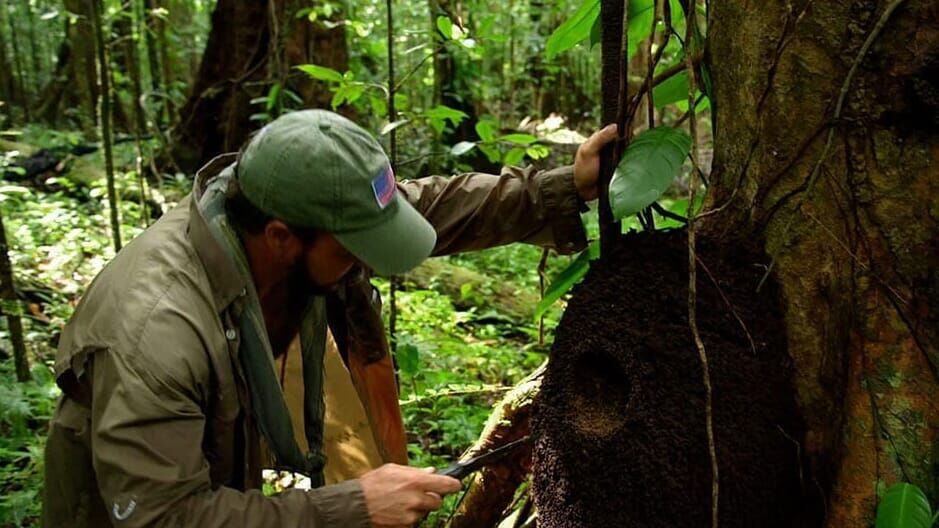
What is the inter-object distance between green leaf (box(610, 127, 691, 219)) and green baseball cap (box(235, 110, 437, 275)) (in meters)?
0.52

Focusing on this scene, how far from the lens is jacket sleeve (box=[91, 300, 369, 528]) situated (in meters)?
1.55

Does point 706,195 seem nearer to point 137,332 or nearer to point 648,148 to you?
point 648,148

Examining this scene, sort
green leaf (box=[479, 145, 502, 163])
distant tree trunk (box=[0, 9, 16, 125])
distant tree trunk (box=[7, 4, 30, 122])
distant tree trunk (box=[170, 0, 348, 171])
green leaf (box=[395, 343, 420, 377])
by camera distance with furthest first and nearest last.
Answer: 1. distant tree trunk (box=[7, 4, 30, 122])
2. distant tree trunk (box=[0, 9, 16, 125])
3. distant tree trunk (box=[170, 0, 348, 171])
4. green leaf (box=[395, 343, 420, 377])
5. green leaf (box=[479, 145, 502, 163])

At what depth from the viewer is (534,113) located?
13602mm

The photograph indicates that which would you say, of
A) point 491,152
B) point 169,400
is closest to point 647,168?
point 169,400

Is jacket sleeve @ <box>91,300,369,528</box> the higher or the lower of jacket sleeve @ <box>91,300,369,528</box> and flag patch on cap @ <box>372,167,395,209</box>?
the lower

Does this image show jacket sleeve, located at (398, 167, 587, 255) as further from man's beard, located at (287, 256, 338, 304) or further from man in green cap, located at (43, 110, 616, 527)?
man's beard, located at (287, 256, 338, 304)

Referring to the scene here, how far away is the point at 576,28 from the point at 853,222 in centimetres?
89

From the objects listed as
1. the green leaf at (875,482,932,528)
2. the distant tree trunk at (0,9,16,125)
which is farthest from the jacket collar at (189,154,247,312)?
the distant tree trunk at (0,9,16,125)

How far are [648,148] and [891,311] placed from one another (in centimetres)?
56

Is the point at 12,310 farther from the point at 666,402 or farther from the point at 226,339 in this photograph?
the point at 666,402

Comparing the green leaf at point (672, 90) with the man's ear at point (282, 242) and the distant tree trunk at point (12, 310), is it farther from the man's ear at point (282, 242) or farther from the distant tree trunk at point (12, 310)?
the distant tree trunk at point (12, 310)

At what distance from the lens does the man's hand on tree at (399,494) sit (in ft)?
5.81

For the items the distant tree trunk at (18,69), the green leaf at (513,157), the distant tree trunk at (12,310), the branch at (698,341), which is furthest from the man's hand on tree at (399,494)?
the distant tree trunk at (18,69)
